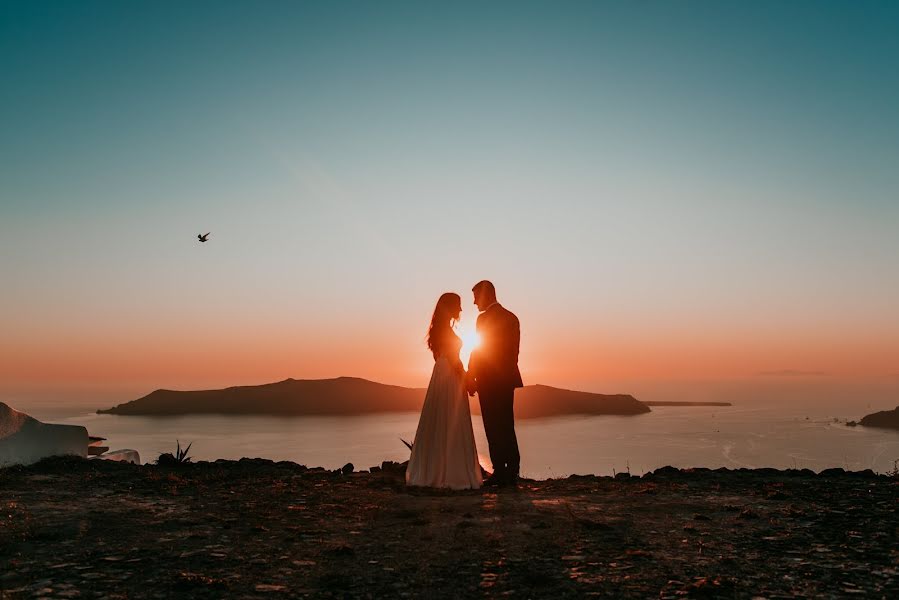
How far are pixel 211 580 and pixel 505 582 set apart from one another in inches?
81.9

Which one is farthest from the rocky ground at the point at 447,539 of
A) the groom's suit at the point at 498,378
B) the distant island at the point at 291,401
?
the distant island at the point at 291,401

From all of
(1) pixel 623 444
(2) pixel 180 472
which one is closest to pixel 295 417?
(1) pixel 623 444

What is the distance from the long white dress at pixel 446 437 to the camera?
850 cm

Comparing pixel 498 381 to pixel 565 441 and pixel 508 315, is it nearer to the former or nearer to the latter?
pixel 508 315

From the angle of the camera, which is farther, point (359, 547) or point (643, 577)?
point (359, 547)

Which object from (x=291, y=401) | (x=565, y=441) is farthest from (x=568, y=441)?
(x=291, y=401)

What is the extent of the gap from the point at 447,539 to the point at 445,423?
334 centimetres

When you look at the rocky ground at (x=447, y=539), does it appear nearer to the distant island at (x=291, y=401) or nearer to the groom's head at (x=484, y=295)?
the groom's head at (x=484, y=295)

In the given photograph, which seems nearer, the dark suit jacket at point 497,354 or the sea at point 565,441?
the dark suit jacket at point 497,354

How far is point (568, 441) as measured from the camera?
124 meters

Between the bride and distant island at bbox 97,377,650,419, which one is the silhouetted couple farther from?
distant island at bbox 97,377,650,419

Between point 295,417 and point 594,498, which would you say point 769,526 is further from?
point 295,417

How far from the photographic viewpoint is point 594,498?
746 centimetres

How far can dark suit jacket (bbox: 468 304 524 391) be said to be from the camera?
890 cm
